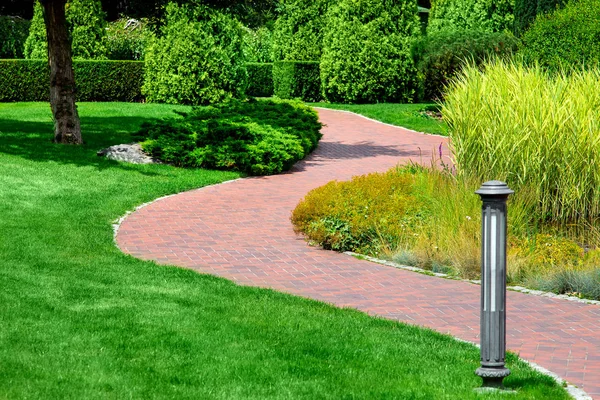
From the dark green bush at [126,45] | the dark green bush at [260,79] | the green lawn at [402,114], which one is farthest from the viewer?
the dark green bush at [126,45]

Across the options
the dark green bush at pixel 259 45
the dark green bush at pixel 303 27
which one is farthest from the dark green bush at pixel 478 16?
the dark green bush at pixel 259 45

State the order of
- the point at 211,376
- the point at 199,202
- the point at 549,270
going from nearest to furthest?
the point at 211,376 → the point at 549,270 → the point at 199,202

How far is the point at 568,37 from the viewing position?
20.9 metres

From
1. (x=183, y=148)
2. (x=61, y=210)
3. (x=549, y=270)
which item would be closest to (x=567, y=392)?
(x=549, y=270)

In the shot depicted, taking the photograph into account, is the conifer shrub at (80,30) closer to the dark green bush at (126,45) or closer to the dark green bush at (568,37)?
the dark green bush at (126,45)

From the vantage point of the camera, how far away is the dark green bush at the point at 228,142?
16.3 metres

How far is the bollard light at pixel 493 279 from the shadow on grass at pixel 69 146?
35.6 feet

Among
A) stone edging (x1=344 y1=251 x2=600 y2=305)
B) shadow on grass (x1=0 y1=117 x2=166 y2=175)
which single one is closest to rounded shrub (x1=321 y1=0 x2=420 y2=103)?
shadow on grass (x1=0 y1=117 x2=166 y2=175)

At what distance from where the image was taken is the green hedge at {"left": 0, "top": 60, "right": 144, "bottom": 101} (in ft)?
95.3

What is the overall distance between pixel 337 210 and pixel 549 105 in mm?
2796

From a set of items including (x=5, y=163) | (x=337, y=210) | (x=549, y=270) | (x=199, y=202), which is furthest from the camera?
(x=5, y=163)

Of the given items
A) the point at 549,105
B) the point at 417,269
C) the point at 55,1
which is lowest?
the point at 417,269

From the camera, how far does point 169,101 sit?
2830cm

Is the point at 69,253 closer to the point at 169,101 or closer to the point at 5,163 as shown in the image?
the point at 5,163
